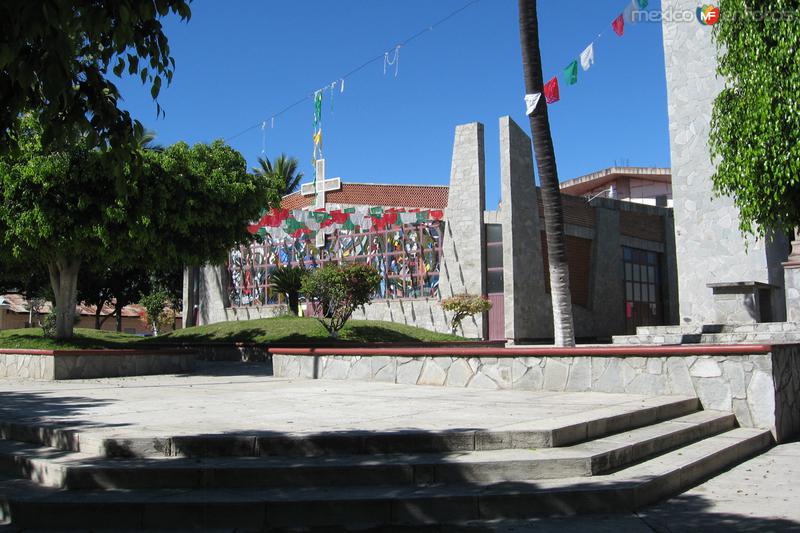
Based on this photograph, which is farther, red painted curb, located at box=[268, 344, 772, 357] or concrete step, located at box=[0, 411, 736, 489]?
red painted curb, located at box=[268, 344, 772, 357]

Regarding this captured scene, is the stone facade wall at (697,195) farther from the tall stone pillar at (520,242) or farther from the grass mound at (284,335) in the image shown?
the grass mound at (284,335)

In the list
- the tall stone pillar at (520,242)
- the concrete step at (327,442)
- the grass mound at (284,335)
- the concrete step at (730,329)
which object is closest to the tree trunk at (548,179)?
the concrete step at (730,329)

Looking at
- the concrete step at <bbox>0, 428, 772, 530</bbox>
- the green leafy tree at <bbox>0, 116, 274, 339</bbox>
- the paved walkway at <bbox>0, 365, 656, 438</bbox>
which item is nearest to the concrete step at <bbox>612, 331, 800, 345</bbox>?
the paved walkway at <bbox>0, 365, 656, 438</bbox>

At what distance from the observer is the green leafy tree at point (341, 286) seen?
2092 centimetres

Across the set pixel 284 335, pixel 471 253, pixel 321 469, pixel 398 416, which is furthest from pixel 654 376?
pixel 471 253

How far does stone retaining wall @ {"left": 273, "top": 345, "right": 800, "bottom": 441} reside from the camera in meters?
8.25

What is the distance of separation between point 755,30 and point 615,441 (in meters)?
8.47

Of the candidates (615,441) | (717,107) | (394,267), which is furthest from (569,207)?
(615,441)

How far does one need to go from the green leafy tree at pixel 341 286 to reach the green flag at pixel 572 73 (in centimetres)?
812

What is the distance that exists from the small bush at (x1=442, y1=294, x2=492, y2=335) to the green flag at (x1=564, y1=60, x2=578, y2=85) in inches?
324

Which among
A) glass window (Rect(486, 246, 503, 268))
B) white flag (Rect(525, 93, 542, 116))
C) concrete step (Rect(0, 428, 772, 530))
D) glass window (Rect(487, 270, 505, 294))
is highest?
white flag (Rect(525, 93, 542, 116))

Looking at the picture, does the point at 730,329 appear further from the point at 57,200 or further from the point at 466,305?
the point at 57,200

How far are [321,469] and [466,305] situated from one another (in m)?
17.8

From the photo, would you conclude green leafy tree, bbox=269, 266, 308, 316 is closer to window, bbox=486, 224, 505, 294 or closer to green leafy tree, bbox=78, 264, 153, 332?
window, bbox=486, 224, 505, 294
